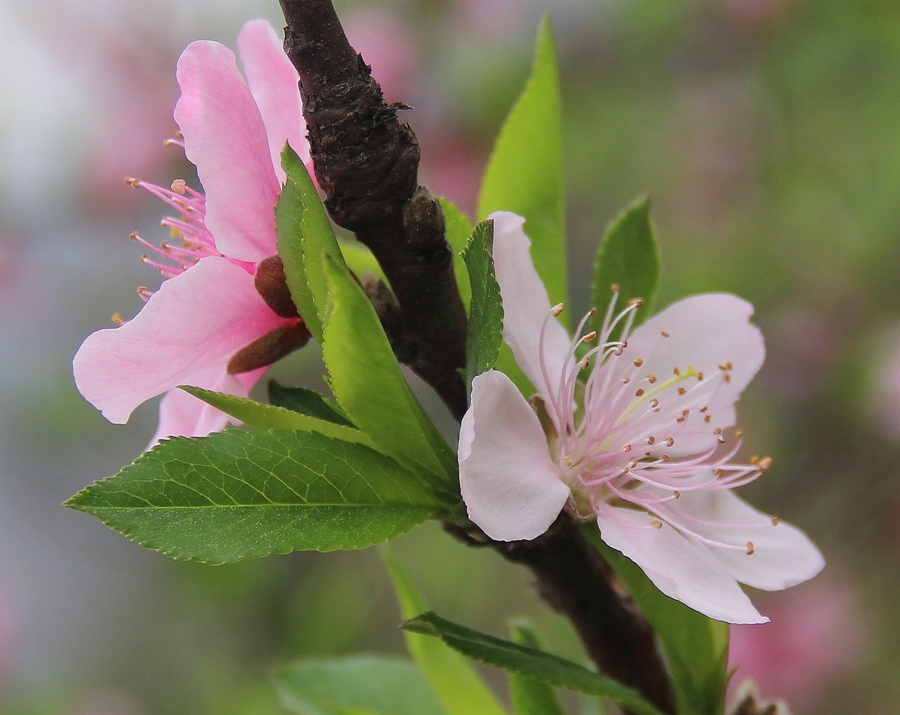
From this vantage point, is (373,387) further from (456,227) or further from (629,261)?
(629,261)

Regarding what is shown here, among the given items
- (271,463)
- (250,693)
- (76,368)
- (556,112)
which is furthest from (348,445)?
(250,693)

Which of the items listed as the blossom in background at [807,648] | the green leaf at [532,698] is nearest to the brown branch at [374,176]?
the green leaf at [532,698]

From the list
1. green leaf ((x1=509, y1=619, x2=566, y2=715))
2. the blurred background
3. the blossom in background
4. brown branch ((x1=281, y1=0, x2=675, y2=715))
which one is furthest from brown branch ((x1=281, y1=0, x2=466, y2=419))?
the blossom in background

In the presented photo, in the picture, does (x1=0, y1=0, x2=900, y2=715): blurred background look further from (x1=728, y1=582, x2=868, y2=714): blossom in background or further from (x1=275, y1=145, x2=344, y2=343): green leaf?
(x1=275, y1=145, x2=344, y2=343): green leaf

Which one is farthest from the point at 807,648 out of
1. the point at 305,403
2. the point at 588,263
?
the point at 305,403

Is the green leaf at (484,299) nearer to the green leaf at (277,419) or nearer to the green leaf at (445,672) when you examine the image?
the green leaf at (277,419)

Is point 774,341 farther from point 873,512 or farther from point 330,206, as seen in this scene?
point 330,206

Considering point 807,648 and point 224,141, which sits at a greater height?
point 224,141
